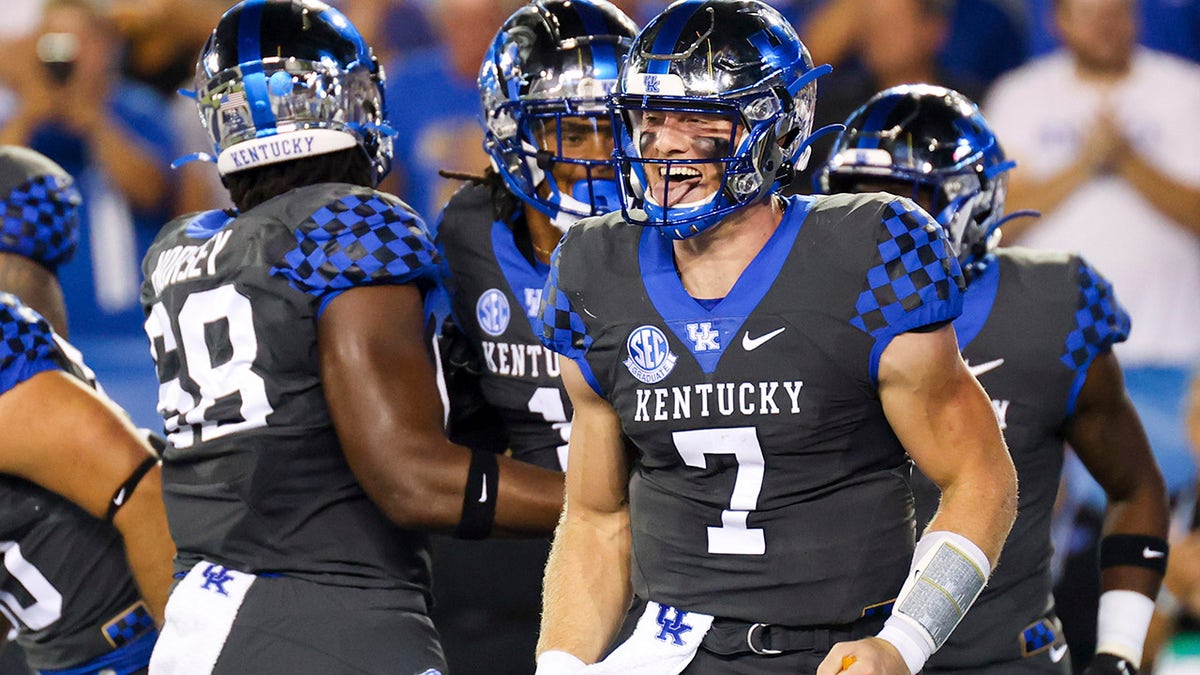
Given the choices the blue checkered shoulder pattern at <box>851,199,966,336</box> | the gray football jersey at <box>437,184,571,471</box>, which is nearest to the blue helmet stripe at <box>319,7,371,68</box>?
the gray football jersey at <box>437,184,571,471</box>

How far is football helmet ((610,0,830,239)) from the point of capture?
2203mm

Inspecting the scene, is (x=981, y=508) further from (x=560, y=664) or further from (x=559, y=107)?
(x=559, y=107)

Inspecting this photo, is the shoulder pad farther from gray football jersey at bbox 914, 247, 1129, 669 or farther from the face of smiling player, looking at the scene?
gray football jersey at bbox 914, 247, 1129, 669

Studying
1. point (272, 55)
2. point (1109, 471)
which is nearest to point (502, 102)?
point (272, 55)

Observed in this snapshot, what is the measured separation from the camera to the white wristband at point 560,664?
7.39 ft

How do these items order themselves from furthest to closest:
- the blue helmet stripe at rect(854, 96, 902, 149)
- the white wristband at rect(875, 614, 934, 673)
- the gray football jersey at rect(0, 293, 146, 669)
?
the blue helmet stripe at rect(854, 96, 902, 149)
the gray football jersey at rect(0, 293, 146, 669)
the white wristband at rect(875, 614, 934, 673)

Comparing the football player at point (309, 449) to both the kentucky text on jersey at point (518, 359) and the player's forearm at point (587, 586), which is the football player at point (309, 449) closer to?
the player's forearm at point (587, 586)

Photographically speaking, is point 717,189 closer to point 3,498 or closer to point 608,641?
point 608,641

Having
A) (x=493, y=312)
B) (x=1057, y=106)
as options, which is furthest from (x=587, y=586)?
(x=1057, y=106)

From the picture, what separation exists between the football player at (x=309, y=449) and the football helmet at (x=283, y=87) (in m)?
0.04

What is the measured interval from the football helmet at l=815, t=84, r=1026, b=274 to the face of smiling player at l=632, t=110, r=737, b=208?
0.99 metres

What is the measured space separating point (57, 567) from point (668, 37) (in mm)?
A: 1735

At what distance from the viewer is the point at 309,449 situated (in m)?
2.54

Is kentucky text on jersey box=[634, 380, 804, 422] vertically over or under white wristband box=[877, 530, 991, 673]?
over
